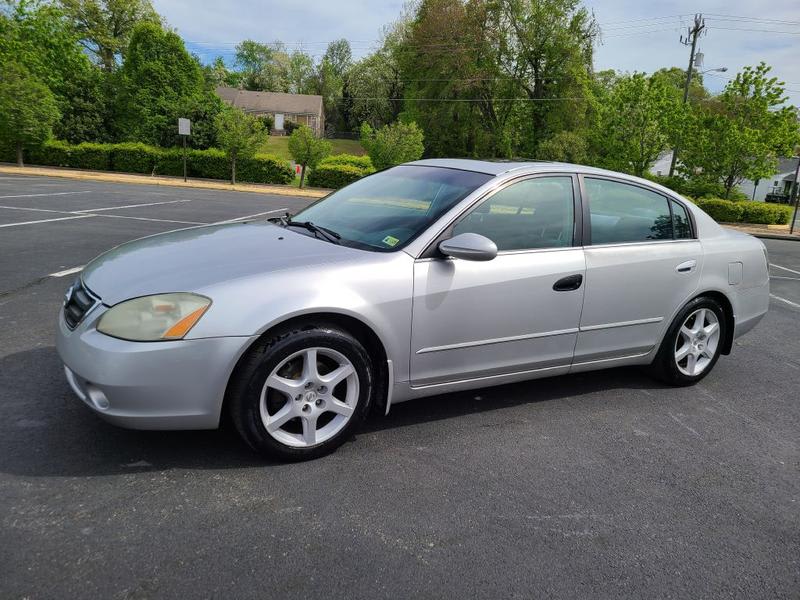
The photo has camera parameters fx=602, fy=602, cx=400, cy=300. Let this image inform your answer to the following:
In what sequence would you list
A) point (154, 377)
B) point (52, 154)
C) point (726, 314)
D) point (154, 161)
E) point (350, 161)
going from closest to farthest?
point (154, 377)
point (726, 314)
point (52, 154)
point (154, 161)
point (350, 161)

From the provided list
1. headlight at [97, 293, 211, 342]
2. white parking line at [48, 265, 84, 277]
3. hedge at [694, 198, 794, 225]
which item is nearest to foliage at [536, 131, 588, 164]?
hedge at [694, 198, 794, 225]

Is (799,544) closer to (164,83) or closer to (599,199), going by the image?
(599,199)

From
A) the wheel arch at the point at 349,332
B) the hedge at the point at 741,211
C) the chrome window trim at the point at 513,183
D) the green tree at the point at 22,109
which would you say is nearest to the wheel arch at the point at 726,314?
the chrome window trim at the point at 513,183

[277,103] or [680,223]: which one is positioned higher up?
[277,103]

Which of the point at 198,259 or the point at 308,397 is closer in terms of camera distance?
the point at 308,397

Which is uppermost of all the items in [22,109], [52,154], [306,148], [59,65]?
[59,65]

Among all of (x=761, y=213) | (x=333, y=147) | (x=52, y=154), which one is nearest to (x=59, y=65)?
(x=52, y=154)

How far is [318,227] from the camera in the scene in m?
3.79

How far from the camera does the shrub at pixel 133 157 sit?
30.6 meters

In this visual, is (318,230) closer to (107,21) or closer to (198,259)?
(198,259)

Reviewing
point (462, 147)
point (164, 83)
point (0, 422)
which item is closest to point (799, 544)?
point (0, 422)

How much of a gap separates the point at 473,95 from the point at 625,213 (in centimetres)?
4063

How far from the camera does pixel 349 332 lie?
3111mm

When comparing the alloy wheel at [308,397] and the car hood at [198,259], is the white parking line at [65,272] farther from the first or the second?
the alloy wheel at [308,397]
